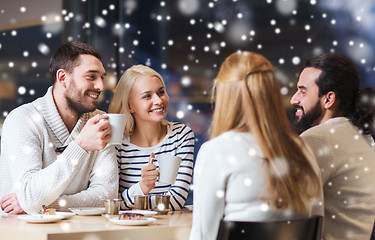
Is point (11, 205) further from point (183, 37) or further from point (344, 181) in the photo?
point (183, 37)

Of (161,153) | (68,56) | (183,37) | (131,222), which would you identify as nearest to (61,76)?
(68,56)

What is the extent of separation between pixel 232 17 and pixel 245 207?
6.61 ft

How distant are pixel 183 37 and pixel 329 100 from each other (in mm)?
1639

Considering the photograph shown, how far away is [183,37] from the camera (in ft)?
10.4

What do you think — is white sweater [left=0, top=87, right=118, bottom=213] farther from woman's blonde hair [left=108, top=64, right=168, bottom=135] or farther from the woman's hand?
woman's blonde hair [left=108, top=64, right=168, bottom=135]

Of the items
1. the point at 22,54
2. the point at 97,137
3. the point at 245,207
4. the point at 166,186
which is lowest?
the point at 166,186

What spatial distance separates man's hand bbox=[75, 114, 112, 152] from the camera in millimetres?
1613

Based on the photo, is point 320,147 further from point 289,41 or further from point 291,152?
point 289,41

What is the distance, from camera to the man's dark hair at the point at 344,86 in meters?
1.67

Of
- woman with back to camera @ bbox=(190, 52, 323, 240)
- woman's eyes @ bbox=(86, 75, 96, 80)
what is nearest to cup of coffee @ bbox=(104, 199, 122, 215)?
woman with back to camera @ bbox=(190, 52, 323, 240)

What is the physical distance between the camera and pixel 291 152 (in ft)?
3.81

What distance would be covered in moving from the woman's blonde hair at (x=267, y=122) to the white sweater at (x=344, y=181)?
325mm

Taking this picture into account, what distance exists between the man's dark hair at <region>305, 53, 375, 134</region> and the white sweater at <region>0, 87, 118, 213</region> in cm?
91

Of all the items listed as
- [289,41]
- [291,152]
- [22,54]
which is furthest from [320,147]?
[22,54]
